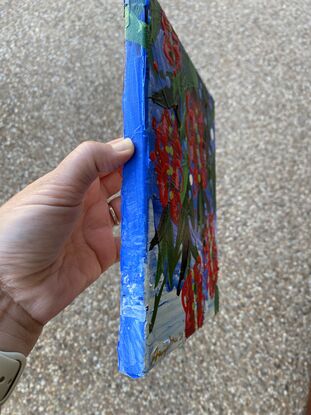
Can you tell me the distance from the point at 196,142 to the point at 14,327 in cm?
38

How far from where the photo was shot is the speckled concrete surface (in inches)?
35.3

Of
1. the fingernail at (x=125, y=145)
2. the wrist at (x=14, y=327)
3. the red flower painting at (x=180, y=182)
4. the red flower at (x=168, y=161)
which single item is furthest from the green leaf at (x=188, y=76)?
the wrist at (x=14, y=327)

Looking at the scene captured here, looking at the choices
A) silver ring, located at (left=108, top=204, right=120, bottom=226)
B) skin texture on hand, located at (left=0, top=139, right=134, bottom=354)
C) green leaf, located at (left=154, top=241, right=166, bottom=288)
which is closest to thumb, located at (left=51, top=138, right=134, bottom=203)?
skin texture on hand, located at (left=0, top=139, right=134, bottom=354)

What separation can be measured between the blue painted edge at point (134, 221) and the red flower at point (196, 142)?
0.19m

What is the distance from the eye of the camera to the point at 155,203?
460 millimetres

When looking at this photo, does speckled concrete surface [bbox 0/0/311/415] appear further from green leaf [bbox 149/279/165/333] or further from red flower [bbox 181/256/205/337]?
green leaf [bbox 149/279/165/333]

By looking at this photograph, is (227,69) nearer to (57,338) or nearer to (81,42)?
(81,42)

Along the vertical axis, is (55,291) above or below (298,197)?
above

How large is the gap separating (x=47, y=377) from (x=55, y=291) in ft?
1.16

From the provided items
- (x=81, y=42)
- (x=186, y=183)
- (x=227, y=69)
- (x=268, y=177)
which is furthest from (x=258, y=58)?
(x=186, y=183)

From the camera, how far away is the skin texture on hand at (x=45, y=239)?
20.1 inches

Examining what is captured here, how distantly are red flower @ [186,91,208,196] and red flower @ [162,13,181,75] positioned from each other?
0.22 ft

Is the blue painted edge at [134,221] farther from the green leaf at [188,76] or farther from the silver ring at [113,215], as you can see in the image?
the silver ring at [113,215]

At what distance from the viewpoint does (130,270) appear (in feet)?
1.44
